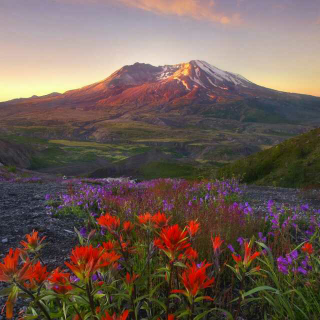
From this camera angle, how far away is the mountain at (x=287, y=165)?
19.0m

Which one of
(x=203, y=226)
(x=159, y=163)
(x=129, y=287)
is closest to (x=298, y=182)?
(x=203, y=226)

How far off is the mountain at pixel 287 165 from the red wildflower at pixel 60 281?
56.7 feet

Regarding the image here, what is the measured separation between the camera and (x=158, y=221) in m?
2.29

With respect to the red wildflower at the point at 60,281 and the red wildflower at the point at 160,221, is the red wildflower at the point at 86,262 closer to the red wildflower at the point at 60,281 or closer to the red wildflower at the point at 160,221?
the red wildflower at the point at 60,281

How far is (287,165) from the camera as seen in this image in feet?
68.3

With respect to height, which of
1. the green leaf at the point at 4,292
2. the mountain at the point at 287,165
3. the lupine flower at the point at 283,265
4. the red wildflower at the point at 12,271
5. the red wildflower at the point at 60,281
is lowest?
the mountain at the point at 287,165

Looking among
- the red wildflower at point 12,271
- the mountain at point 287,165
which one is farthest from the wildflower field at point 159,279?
the mountain at point 287,165

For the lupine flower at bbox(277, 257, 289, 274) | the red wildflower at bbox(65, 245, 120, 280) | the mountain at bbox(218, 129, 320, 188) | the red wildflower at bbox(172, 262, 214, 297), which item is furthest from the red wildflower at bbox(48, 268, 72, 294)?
the mountain at bbox(218, 129, 320, 188)

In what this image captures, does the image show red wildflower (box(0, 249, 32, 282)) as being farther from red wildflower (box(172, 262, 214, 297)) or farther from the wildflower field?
red wildflower (box(172, 262, 214, 297))

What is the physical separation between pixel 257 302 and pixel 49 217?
18.8 ft

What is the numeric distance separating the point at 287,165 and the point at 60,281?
21803 mm

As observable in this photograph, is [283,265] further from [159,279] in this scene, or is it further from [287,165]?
[287,165]

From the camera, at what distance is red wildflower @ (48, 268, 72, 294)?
5.37ft

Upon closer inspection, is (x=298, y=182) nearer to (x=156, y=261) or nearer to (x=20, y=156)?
(x=156, y=261)
